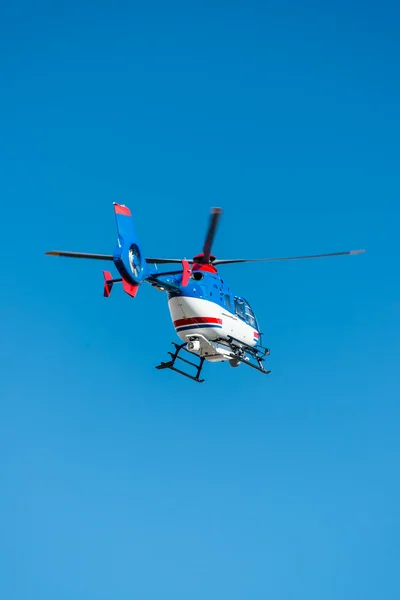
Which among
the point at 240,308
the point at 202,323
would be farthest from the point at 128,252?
the point at 240,308

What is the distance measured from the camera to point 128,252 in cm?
2872

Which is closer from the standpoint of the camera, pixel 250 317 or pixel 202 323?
pixel 202 323

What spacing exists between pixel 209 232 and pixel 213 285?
357cm

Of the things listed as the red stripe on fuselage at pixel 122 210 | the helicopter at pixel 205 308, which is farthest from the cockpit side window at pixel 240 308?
the red stripe on fuselage at pixel 122 210

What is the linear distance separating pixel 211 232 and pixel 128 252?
356cm

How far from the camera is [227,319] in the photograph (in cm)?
3462

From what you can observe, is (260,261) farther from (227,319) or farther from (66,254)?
(66,254)

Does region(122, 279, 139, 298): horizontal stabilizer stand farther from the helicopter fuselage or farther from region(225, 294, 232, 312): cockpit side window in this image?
region(225, 294, 232, 312): cockpit side window

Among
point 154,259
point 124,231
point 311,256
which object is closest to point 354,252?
point 311,256

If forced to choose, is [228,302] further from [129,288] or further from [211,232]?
[129,288]

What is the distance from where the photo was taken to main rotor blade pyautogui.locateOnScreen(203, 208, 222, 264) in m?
29.6

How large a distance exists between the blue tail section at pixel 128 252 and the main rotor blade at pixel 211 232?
2488 millimetres

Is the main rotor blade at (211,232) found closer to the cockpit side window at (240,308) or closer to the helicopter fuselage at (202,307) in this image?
the helicopter fuselage at (202,307)

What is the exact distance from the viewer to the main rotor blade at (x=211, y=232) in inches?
1165
